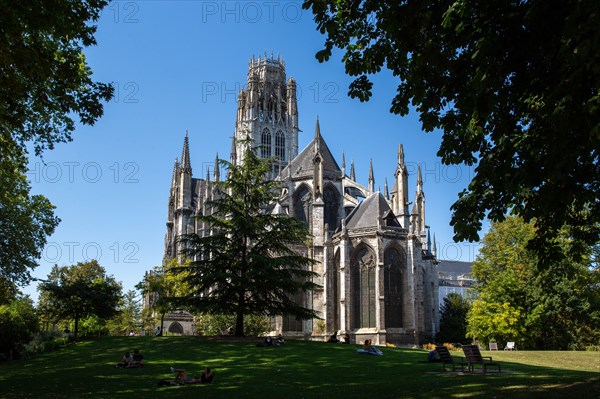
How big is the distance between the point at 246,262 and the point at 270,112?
2626 inches

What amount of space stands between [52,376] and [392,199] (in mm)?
40680

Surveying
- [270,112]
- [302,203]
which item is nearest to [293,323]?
[302,203]

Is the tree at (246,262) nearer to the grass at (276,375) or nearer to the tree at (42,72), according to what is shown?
the grass at (276,375)

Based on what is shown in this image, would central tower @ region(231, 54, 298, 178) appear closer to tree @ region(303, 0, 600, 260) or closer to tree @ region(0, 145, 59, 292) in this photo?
tree @ region(0, 145, 59, 292)

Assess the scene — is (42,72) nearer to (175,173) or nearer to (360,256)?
(360,256)

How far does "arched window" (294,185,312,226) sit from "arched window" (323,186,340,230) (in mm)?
1795

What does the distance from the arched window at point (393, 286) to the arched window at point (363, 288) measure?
118 centimetres

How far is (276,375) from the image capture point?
17.3 m

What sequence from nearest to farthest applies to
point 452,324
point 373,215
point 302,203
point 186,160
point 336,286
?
point 373,215 → point 336,286 → point 452,324 → point 302,203 → point 186,160

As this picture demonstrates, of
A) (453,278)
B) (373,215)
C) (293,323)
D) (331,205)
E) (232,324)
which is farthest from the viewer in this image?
(453,278)

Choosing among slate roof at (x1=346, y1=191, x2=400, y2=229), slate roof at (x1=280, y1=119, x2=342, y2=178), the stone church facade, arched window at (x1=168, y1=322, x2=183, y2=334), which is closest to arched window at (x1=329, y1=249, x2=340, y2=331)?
the stone church facade

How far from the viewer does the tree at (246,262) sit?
93.4 ft

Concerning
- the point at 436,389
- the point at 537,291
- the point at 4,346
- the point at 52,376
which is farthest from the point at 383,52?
the point at 537,291

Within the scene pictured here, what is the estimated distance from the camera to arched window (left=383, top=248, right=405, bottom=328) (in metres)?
46.9
